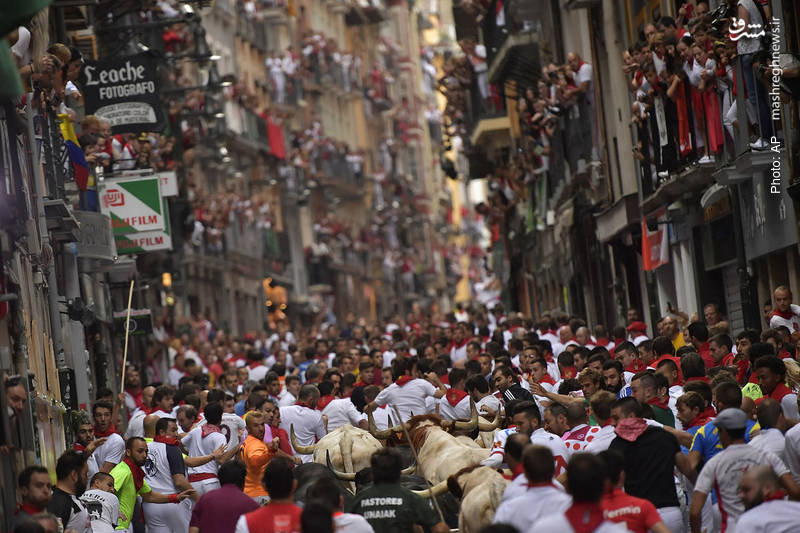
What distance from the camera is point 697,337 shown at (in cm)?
1822

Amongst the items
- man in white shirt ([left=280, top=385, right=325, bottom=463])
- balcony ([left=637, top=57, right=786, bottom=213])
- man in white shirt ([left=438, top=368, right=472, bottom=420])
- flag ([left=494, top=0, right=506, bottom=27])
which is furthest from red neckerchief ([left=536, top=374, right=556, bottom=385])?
flag ([left=494, top=0, right=506, bottom=27])

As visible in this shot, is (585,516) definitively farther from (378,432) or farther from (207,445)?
(207,445)

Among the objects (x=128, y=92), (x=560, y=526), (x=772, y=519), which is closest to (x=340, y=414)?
(x=772, y=519)

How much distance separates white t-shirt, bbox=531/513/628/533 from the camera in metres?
8.88

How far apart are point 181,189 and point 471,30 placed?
60.5 feet

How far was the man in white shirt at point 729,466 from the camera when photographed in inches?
427

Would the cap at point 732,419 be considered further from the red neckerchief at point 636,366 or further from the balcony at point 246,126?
the balcony at point 246,126

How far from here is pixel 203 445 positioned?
1647 cm

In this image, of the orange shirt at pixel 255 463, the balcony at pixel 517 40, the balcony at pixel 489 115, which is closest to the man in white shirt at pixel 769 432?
the orange shirt at pixel 255 463

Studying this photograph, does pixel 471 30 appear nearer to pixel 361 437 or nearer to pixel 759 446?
pixel 361 437

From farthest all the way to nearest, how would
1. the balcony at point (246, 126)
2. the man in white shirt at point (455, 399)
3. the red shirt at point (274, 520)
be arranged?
1. the balcony at point (246, 126)
2. the man in white shirt at point (455, 399)
3. the red shirt at point (274, 520)

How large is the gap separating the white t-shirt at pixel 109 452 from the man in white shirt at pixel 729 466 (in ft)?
22.0

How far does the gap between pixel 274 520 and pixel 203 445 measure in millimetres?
6311

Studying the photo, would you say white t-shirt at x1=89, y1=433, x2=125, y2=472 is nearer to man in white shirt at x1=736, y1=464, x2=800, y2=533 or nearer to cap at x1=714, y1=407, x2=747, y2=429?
cap at x1=714, y1=407, x2=747, y2=429
